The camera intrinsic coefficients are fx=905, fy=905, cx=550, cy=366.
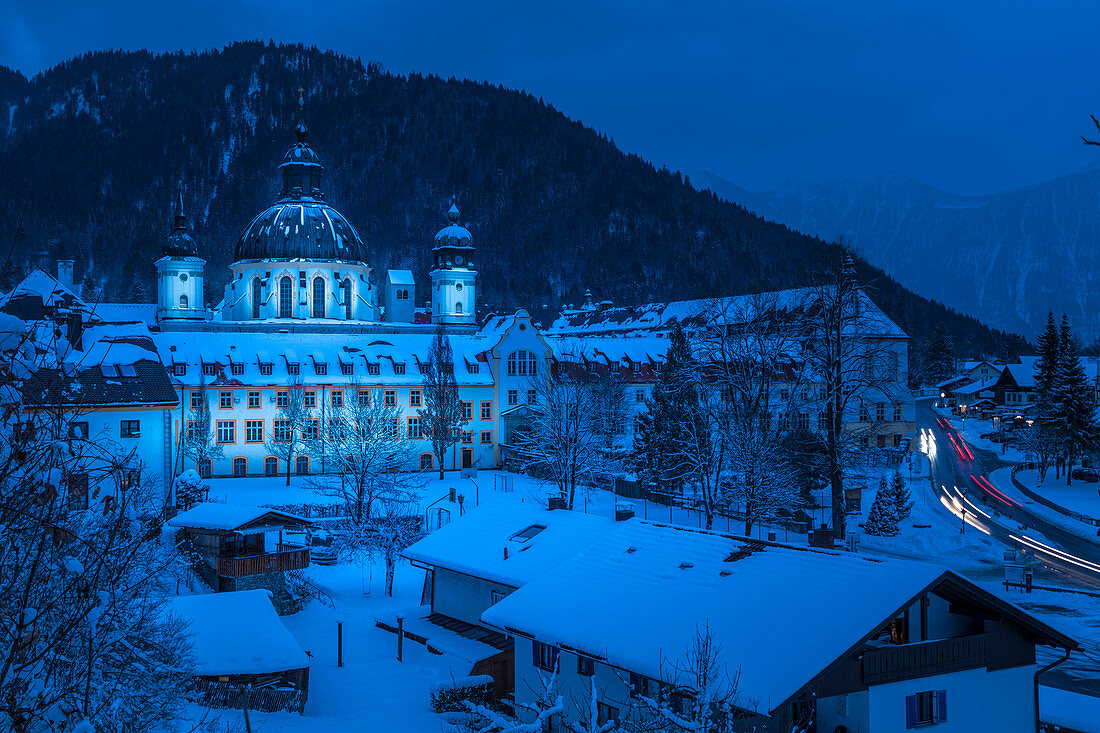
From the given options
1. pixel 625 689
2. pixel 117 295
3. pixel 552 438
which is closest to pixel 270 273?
pixel 552 438

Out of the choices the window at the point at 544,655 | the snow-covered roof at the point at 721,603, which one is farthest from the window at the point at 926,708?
the window at the point at 544,655

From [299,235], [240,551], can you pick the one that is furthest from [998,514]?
[299,235]

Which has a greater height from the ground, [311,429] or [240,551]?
[311,429]

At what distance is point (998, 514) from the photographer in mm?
48094

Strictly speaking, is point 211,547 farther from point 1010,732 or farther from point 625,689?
point 1010,732

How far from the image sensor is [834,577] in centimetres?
1694

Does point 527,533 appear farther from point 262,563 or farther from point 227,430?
point 227,430

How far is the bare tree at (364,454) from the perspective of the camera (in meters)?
42.2

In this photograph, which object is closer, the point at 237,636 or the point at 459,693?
the point at 459,693

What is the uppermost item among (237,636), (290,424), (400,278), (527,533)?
(400,278)

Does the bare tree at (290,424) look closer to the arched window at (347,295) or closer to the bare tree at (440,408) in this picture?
the bare tree at (440,408)

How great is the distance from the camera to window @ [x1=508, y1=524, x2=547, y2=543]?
1049 inches

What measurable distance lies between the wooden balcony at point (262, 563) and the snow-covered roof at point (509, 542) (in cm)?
599

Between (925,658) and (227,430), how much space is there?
2030 inches
